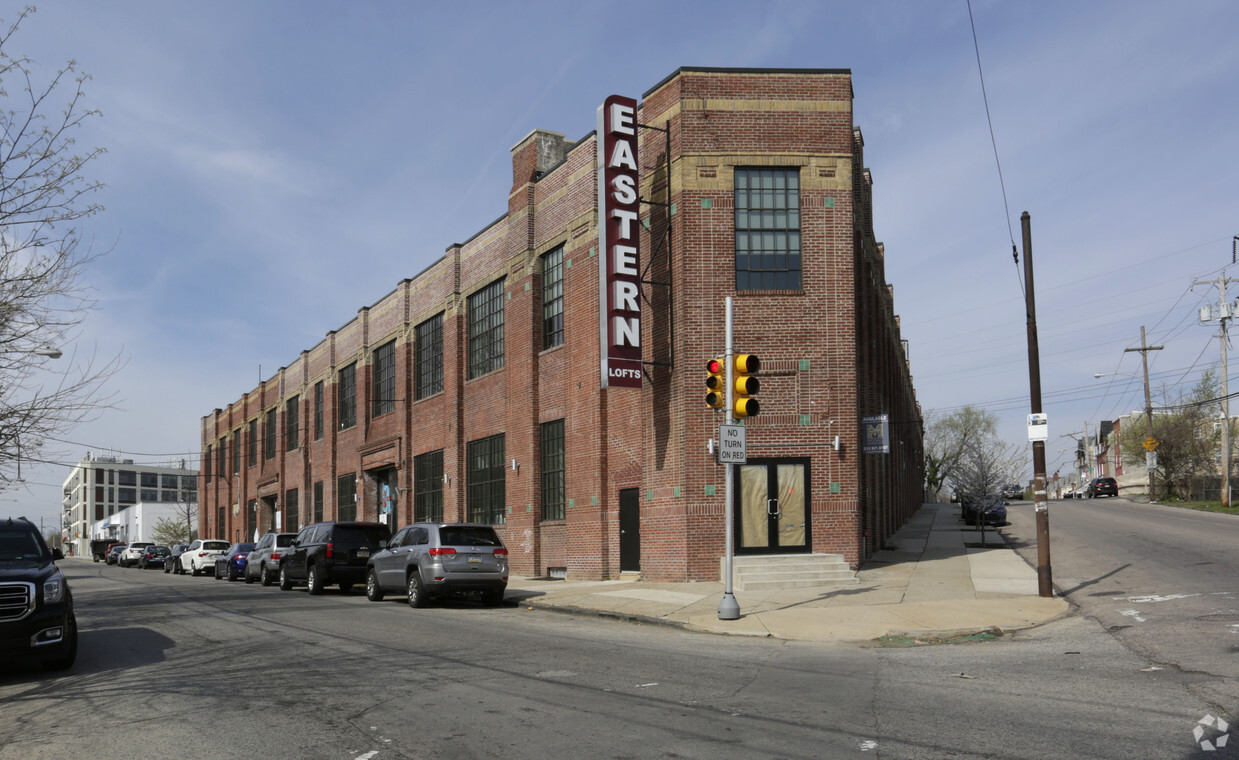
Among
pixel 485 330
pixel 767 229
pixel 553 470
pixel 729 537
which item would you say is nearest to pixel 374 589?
pixel 553 470

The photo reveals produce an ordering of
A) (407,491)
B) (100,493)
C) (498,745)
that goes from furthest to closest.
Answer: (100,493)
(407,491)
(498,745)

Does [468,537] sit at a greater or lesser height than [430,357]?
lesser

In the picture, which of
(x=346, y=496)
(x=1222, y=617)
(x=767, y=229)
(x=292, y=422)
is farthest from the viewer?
(x=292, y=422)

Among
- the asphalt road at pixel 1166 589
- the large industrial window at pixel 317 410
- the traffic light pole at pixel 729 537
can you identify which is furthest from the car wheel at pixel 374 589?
the large industrial window at pixel 317 410

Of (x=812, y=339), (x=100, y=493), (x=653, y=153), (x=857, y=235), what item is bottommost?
(x=100, y=493)

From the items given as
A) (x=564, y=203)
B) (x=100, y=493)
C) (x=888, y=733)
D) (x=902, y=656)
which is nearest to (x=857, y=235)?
(x=564, y=203)

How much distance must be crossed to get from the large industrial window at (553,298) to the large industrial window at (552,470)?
2490 mm

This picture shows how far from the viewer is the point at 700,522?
2092 cm

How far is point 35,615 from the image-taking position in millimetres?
10328

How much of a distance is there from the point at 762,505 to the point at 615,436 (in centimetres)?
476

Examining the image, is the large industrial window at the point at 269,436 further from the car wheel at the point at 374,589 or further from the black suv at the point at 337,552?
the car wheel at the point at 374,589

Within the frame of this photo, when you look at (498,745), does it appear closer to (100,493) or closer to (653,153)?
(653,153)

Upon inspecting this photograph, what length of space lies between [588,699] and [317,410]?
4337 centimetres

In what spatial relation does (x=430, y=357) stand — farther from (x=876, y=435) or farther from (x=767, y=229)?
(x=876, y=435)
